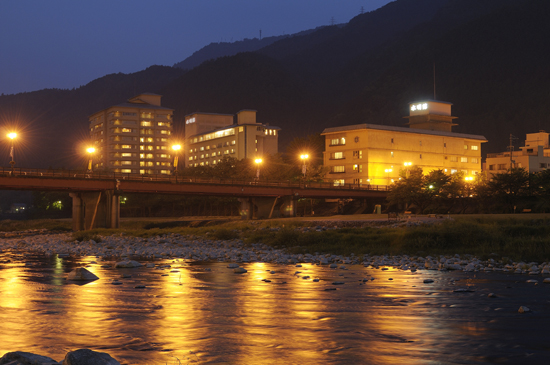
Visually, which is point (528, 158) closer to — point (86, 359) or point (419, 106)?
point (419, 106)

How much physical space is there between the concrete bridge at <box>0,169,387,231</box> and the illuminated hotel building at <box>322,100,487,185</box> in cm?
2409

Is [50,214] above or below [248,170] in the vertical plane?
below

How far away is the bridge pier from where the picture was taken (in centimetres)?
7156

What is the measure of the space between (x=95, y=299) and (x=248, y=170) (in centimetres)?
10981

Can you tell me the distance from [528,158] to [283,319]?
127 metres

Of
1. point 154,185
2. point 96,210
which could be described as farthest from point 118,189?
point 154,185

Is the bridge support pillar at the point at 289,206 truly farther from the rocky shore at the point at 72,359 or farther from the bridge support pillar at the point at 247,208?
the rocky shore at the point at 72,359

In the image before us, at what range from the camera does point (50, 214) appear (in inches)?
5655

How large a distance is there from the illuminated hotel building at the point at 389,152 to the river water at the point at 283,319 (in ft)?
312

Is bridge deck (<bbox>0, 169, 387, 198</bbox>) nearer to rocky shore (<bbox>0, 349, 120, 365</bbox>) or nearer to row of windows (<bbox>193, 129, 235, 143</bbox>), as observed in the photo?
rocky shore (<bbox>0, 349, 120, 365</bbox>)

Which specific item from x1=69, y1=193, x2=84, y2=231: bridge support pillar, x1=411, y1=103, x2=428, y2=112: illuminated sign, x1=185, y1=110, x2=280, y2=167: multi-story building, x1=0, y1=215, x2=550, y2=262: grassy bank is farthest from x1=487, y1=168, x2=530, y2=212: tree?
x1=185, y1=110, x2=280, y2=167: multi-story building

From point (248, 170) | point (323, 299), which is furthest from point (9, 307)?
point (248, 170)

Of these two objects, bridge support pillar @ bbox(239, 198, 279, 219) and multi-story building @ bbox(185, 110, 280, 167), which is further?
Answer: multi-story building @ bbox(185, 110, 280, 167)

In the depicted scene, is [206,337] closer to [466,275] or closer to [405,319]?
[405,319]
